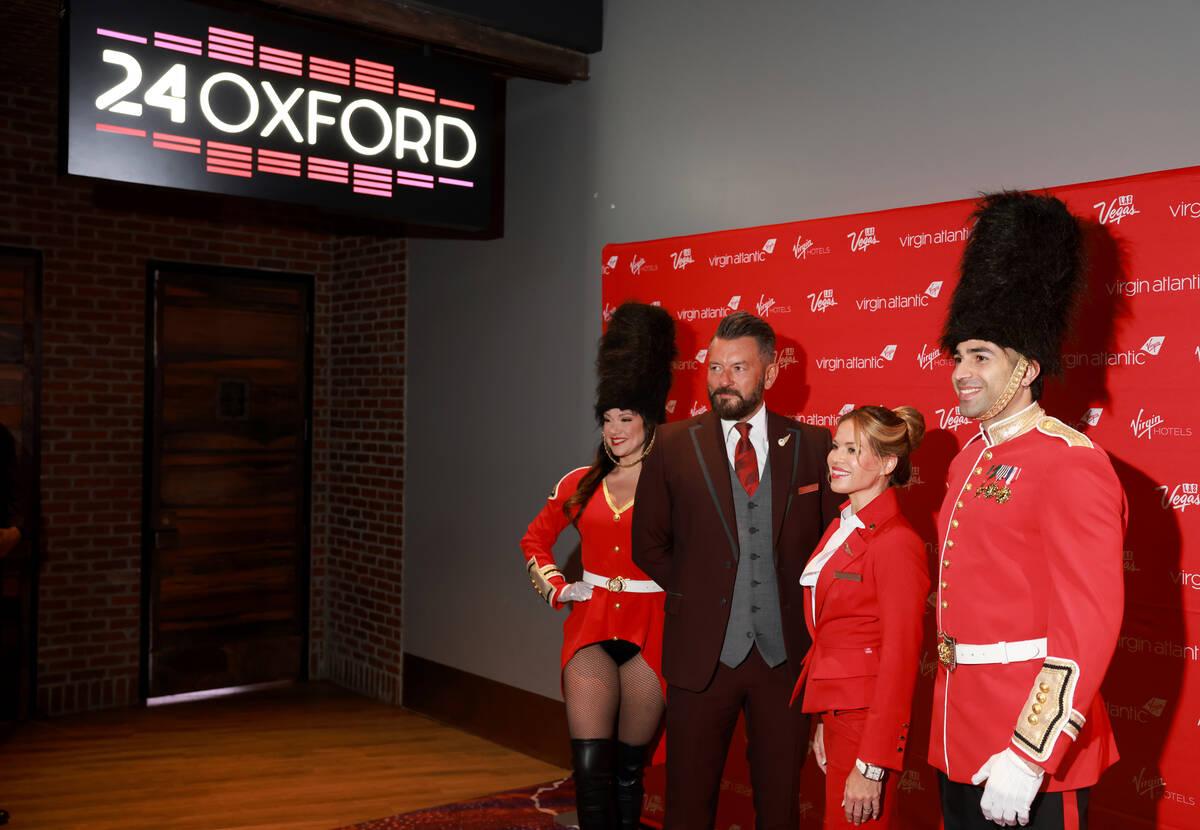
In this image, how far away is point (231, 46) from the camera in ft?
11.0

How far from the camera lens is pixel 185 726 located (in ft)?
18.1

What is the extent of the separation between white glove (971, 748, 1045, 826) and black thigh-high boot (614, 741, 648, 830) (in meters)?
1.54

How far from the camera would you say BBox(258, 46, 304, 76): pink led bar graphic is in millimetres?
3426

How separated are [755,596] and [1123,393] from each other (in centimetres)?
110

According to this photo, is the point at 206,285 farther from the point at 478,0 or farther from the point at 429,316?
the point at 478,0

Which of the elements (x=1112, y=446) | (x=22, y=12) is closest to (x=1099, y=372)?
(x=1112, y=446)

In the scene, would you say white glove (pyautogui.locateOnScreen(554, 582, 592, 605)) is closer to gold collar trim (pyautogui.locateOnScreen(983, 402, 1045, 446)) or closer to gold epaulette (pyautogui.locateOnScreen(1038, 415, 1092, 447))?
gold collar trim (pyautogui.locateOnScreen(983, 402, 1045, 446))

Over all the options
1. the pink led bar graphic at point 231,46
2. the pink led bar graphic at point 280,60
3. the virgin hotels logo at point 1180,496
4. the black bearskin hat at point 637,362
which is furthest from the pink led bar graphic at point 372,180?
the virgin hotels logo at point 1180,496

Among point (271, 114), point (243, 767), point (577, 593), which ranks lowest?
point (243, 767)

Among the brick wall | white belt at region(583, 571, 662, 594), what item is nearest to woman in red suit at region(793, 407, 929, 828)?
white belt at region(583, 571, 662, 594)

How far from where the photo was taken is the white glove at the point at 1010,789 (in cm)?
195

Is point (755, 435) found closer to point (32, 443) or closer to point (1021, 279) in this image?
point (1021, 279)

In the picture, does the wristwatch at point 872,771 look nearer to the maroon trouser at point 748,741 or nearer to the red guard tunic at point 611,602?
the maroon trouser at point 748,741

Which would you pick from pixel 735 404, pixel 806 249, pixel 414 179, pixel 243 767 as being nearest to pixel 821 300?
pixel 806 249
